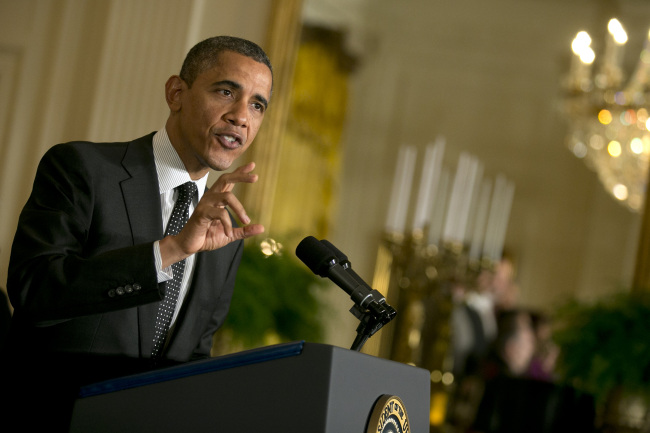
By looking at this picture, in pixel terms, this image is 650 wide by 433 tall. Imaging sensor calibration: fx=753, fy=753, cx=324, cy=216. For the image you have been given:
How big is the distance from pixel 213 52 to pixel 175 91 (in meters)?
0.13

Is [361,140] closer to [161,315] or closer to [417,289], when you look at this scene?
[417,289]

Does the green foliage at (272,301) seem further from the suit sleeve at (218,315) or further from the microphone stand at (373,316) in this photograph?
the microphone stand at (373,316)

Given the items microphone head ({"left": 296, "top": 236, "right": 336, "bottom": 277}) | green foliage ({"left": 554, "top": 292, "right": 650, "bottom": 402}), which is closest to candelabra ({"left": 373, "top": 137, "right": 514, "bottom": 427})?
green foliage ({"left": 554, "top": 292, "right": 650, "bottom": 402})

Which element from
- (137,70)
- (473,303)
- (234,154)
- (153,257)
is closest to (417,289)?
(473,303)

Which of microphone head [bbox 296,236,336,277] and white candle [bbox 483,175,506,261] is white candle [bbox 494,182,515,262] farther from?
microphone head [bbox 296,236,336,277]

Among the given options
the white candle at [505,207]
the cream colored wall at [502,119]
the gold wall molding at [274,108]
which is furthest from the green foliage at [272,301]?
the white candle at [505,207]

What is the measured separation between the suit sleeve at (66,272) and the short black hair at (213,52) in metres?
0.41

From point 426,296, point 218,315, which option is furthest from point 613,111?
point 218,315

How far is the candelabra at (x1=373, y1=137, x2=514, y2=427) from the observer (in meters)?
4.52

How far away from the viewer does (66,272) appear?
1.24m

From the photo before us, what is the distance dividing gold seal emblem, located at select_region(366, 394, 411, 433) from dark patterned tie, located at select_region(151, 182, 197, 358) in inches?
21.0

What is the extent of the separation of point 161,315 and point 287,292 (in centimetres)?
197

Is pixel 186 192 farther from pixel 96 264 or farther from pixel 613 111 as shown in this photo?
pixel 613 111

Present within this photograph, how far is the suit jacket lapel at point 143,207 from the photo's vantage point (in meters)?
1.43
